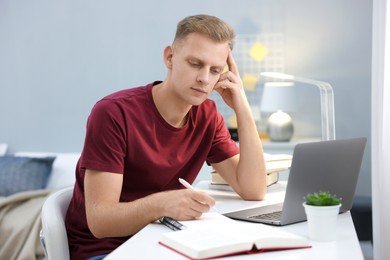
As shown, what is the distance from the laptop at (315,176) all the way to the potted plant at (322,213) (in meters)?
0.15

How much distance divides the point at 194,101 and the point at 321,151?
432 mm

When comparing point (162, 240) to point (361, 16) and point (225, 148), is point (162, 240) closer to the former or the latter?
point (225, 148)

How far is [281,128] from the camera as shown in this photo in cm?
360

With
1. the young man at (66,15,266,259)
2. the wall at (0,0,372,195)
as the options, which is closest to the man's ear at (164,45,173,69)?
the young man at (66,15,266,259)

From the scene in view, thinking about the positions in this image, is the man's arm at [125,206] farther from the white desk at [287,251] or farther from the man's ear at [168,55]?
the man's ear at [168,55]

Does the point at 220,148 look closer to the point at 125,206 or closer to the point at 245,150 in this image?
the point at 245,150

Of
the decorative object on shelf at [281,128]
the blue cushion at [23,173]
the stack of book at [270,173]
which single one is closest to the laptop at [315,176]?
the stack of book at [270,173]

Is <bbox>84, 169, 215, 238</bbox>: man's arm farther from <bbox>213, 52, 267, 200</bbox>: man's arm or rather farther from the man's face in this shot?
<bbox>213, 52, 267, 200</bbox>: man's arm

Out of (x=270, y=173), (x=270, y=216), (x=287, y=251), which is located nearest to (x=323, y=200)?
(x=287, y=251)

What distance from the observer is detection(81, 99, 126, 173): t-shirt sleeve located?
1729mm

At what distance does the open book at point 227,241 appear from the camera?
4.15ft

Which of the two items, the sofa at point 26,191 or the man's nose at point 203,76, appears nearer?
the man's nose at point 203,76

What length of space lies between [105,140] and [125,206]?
21 centimetres

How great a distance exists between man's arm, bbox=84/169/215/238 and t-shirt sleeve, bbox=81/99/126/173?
25mm
